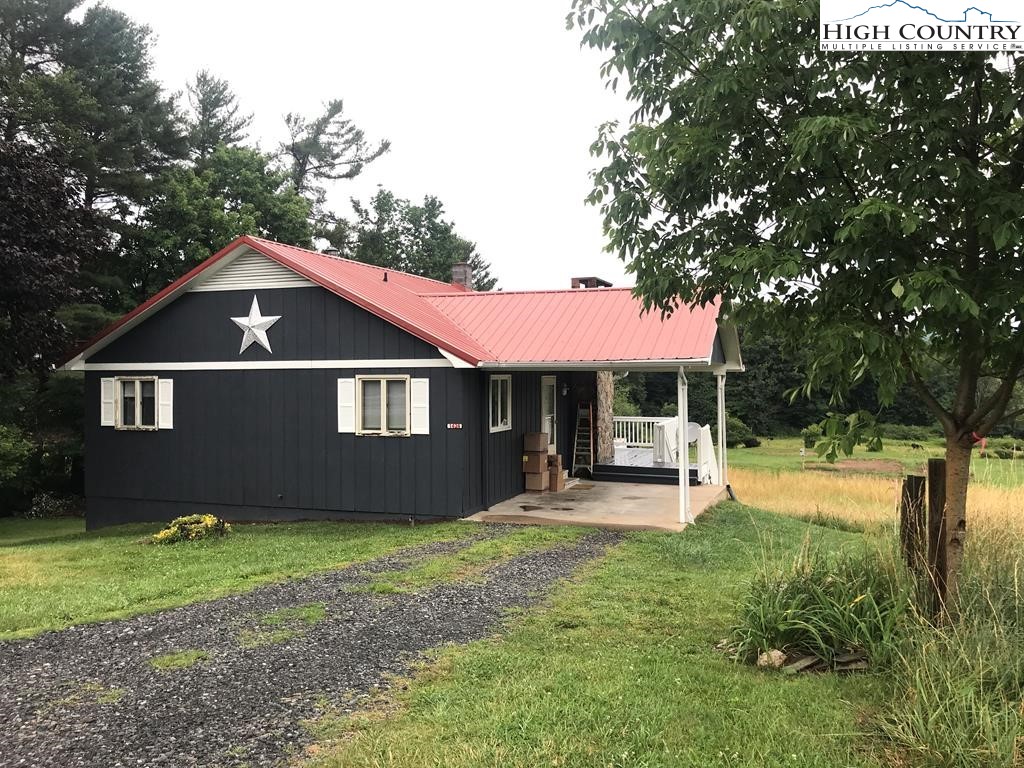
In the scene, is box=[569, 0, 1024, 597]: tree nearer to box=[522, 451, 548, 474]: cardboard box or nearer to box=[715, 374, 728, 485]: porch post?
box=[522, 451, 548, 474]: cardboard box

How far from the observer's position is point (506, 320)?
14117mm

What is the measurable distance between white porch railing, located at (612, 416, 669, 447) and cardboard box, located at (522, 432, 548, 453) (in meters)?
5.53

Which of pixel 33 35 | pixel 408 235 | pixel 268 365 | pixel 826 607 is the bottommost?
pixel 826 607

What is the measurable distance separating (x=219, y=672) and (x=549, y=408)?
37.1ft

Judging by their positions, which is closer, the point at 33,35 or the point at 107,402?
the point at 107,402

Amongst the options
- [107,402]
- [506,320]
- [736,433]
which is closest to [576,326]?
[506,320]

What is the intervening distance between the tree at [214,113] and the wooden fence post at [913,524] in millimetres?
29990

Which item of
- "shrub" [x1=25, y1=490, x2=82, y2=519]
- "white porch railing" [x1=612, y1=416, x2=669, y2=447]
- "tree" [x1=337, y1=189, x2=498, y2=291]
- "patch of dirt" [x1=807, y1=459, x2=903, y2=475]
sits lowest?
"shrub" [x1=25, y1=490, x2=82, y2=519]

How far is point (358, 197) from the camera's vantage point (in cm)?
3850

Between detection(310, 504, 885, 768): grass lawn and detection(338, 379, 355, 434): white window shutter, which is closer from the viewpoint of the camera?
detection(310, 504, 885, 768): grass lawn

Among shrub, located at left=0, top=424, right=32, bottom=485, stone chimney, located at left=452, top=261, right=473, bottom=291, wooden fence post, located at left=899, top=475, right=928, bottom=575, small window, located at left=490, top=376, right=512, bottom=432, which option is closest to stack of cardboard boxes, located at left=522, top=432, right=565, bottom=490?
small window, located at left=490, top=376, right=512, bottom=432

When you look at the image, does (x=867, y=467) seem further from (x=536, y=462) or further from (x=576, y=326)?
(x=576, y=326)

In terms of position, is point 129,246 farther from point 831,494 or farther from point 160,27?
point 831,494

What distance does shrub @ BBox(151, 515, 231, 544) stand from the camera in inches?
424
